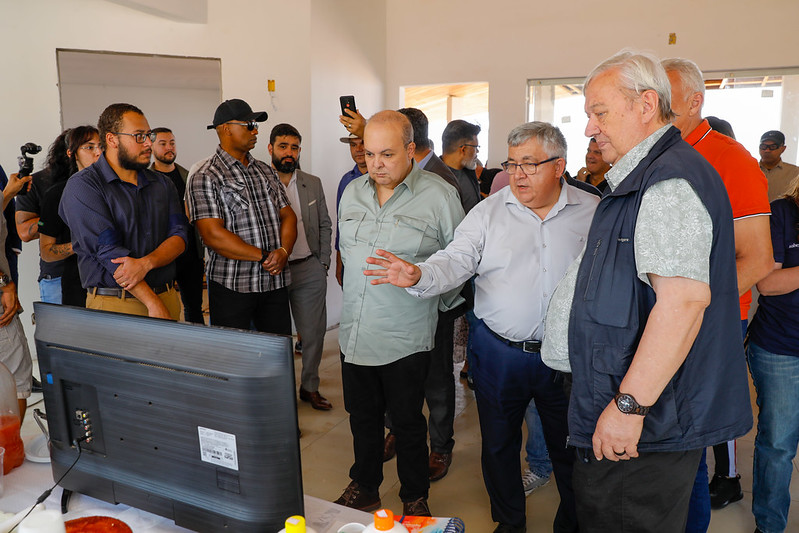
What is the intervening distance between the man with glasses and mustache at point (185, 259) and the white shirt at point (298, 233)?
691 mm

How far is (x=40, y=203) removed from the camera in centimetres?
354

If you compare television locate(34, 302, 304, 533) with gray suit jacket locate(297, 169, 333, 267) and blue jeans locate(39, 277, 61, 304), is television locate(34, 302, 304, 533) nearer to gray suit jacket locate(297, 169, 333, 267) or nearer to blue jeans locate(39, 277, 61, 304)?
gray suit jacket locate(297, 169, 333, 267)

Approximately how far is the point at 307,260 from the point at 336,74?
2321 mm

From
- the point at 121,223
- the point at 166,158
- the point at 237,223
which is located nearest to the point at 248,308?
the point at 237,223

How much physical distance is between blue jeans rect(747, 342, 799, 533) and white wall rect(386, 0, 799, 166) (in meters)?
4.03

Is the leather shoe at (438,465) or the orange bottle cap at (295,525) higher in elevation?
the orange bottle cap at (295,525)

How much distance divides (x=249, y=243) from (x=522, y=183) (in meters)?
1.58

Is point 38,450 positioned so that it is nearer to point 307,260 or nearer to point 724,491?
point 307,260

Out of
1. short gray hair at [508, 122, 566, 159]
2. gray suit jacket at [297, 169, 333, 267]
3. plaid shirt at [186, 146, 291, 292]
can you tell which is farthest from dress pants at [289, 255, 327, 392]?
short gray hair at [508, 122, 566, 159]

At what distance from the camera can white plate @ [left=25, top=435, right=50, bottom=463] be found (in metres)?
1.36

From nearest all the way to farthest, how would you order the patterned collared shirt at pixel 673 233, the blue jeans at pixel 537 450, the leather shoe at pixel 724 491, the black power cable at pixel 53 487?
the black power cable at pixel 53 487
the patterned collared shirt at pixel 673 233
the leather shoe at pixel 724 491
the blue jeans at pixel 537 450

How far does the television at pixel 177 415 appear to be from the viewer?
2.90ft

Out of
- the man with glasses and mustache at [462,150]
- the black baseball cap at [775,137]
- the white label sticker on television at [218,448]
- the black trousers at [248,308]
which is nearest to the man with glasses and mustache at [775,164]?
the black baseball cap at [775,137]

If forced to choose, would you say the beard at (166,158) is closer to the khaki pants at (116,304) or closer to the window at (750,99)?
the khaki pants at (116,304)
